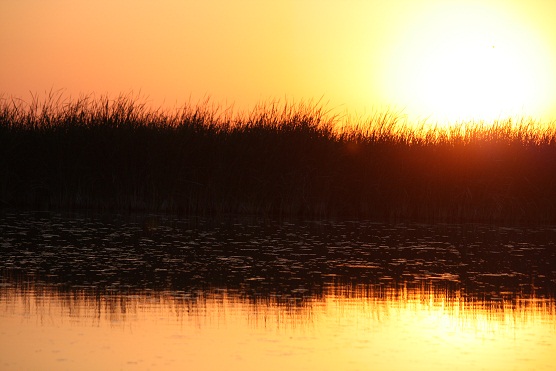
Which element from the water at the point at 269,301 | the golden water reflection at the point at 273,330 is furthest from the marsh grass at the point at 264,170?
the golden water reflection at the point at 273,330

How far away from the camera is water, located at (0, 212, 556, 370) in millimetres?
5332

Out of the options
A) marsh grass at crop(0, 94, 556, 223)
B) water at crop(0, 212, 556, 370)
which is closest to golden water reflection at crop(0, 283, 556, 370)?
water at crop(0, 212, 556, 370)

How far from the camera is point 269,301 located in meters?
7.23

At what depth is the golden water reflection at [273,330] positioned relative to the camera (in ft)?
17.0

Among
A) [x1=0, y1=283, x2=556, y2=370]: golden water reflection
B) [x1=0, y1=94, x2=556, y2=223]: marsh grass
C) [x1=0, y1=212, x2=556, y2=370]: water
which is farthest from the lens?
[x1=0, y1=94, x2=556, y2=223]: marsh grass

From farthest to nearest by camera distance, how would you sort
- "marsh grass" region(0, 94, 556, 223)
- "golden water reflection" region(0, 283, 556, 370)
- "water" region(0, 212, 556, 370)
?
"marsh grass" region(0, 94, 556, 223)
"water" region(0, 212, 556, 370)
"golden water reflection" region(0, 283, 556, 370)

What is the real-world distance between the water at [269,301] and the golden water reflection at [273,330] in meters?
0.01

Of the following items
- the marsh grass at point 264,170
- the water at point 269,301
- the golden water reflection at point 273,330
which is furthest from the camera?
the marsh grass at point 264,170

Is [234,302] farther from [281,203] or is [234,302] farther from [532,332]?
[281,203]

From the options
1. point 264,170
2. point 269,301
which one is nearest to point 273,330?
point 269,301

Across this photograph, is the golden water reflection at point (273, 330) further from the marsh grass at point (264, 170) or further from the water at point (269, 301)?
the marsh grass at point (264, 170)

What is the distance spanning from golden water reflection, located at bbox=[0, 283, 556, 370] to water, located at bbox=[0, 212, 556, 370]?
1 centimetres

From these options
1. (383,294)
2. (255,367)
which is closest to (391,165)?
(383,294)

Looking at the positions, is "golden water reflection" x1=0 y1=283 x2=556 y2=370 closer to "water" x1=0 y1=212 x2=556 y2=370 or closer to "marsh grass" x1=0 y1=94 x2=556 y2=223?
"water" x1=0 y1=212 x2=556 y2=370
